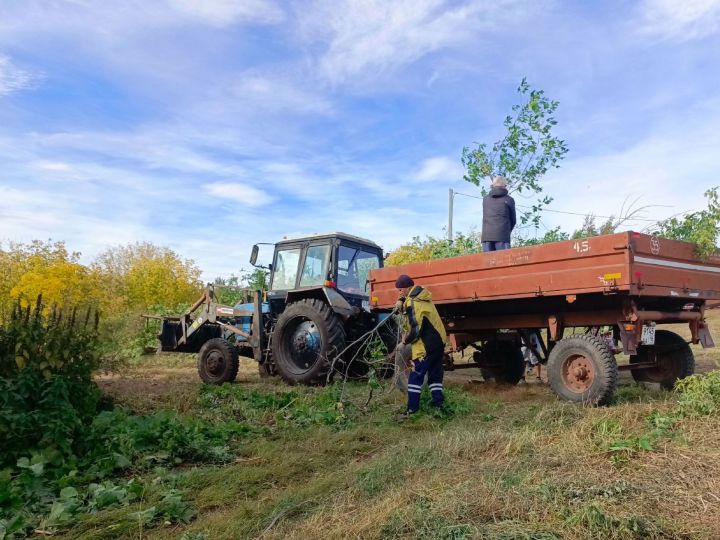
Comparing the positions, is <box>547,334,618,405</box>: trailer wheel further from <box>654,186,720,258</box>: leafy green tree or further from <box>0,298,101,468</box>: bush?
<box>0,298,101,468</box>: bush

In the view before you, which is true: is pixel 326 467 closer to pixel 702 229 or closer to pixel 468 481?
pixel 468 481

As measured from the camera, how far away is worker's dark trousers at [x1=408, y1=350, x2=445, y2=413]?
6586 millimetres

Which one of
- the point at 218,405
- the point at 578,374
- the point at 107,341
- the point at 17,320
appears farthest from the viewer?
the point at 218,405

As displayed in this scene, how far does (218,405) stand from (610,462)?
465 centimetres

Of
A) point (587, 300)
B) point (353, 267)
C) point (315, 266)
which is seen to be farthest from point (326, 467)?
point (353, 267)

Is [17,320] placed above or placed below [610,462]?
above

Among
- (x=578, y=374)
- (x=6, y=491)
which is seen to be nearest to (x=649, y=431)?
(x=578, y=374)

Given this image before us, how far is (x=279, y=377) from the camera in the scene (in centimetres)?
1035

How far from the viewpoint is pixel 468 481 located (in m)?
3.44

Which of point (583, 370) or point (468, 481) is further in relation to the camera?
point (583, 370)

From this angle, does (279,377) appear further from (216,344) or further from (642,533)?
(642,533)

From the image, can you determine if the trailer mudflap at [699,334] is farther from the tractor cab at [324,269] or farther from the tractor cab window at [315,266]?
the tractor cab window at [315,266]

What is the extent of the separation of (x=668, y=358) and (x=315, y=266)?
16.9 ft

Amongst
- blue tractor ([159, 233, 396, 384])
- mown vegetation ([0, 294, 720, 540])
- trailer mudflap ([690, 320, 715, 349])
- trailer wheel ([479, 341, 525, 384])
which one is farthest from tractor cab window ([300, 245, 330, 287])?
trailer mudflap ([690, 320, 715, 349])
